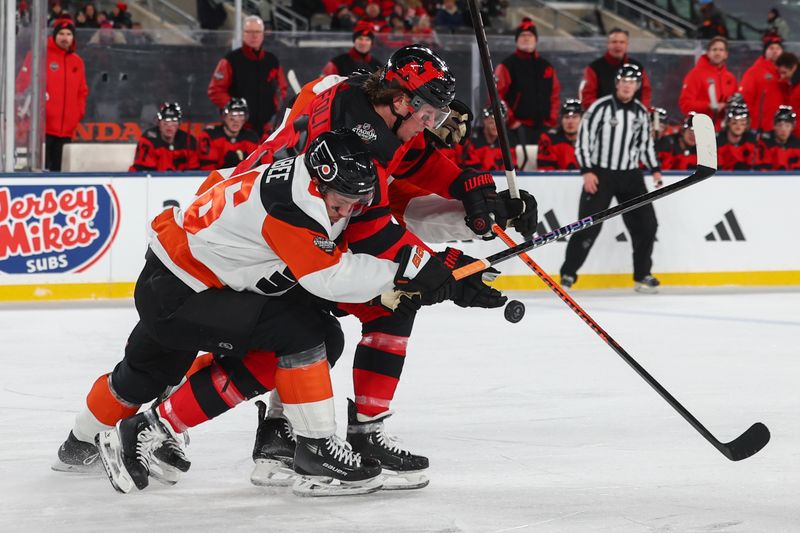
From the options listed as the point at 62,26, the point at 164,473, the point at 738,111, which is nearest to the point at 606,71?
the point at 738,111

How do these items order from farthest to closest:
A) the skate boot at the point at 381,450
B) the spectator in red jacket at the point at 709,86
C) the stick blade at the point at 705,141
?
the spectator in red jacket at the point at 709,86, the stick blade at the point at 705,141, the skate boot at the point at 381,450

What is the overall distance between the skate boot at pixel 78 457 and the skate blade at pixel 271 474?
1.46 ft

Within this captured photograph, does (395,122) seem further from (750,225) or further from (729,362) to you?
(750,225)

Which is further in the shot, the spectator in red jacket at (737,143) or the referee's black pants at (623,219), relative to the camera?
the spectator in red jacket at (737,143)

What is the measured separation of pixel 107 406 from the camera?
11.6 feet

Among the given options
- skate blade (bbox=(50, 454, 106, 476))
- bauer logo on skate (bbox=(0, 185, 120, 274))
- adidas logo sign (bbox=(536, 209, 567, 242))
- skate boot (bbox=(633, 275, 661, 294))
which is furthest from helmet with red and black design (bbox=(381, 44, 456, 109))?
skate boot (bbox=(633, 275, 661, 294))

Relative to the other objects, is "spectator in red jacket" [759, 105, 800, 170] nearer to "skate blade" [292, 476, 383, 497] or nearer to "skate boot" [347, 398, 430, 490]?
"skate boot" [347, 398, 430, 490]

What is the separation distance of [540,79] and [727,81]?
1.52 m

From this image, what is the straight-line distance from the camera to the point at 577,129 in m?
9.19

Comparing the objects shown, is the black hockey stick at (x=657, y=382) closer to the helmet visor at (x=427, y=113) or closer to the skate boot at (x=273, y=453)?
the helmet visor at (x=427, y=113)

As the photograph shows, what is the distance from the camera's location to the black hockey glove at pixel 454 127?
3.82 m

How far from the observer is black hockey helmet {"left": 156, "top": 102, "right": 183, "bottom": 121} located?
28.2ft

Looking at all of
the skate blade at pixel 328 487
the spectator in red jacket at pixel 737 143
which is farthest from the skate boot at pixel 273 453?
the spectator in red jacket at pixel 737 143

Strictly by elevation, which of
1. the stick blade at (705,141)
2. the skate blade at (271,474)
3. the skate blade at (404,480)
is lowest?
the skate blade at (271,474)
